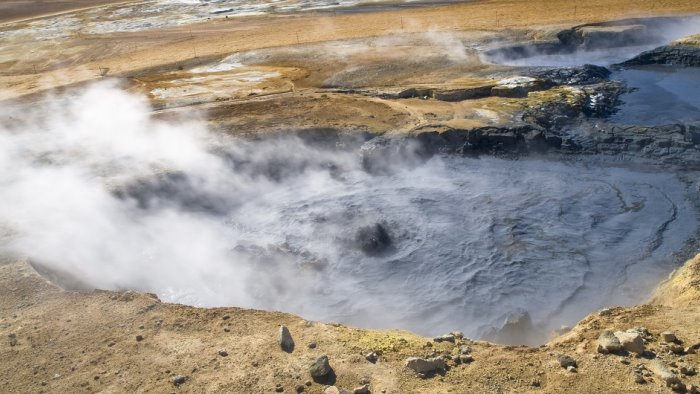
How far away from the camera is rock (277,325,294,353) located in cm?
686

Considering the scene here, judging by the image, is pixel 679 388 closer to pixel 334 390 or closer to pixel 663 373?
pixel 663 373

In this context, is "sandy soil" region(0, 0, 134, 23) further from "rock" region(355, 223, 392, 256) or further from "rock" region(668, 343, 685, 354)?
"rock" region(668, 343, 685, 354)

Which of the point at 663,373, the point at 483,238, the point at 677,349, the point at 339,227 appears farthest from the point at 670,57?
the point at 663,373

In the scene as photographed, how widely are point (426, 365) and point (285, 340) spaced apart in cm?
168

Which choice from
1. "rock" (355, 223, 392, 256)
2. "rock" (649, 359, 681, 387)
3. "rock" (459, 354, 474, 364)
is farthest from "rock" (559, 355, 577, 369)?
"rock" (355, 223, 392, 256)

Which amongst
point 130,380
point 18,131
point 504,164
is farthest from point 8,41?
point 130,380

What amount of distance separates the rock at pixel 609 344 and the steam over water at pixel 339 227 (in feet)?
7.20

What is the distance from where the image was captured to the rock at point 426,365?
20.7 feet

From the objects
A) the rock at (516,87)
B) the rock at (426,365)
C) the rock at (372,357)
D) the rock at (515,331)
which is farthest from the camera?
the rock at (516,87)

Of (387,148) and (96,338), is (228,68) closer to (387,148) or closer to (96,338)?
(387,148)

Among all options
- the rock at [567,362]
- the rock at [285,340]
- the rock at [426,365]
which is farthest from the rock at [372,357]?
the rock at [567,362]

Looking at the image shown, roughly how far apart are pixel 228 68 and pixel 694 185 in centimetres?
1656

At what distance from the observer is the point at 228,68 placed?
22750mm

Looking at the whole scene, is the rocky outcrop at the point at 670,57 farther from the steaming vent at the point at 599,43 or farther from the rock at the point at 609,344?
the rock at the point at 609,344
